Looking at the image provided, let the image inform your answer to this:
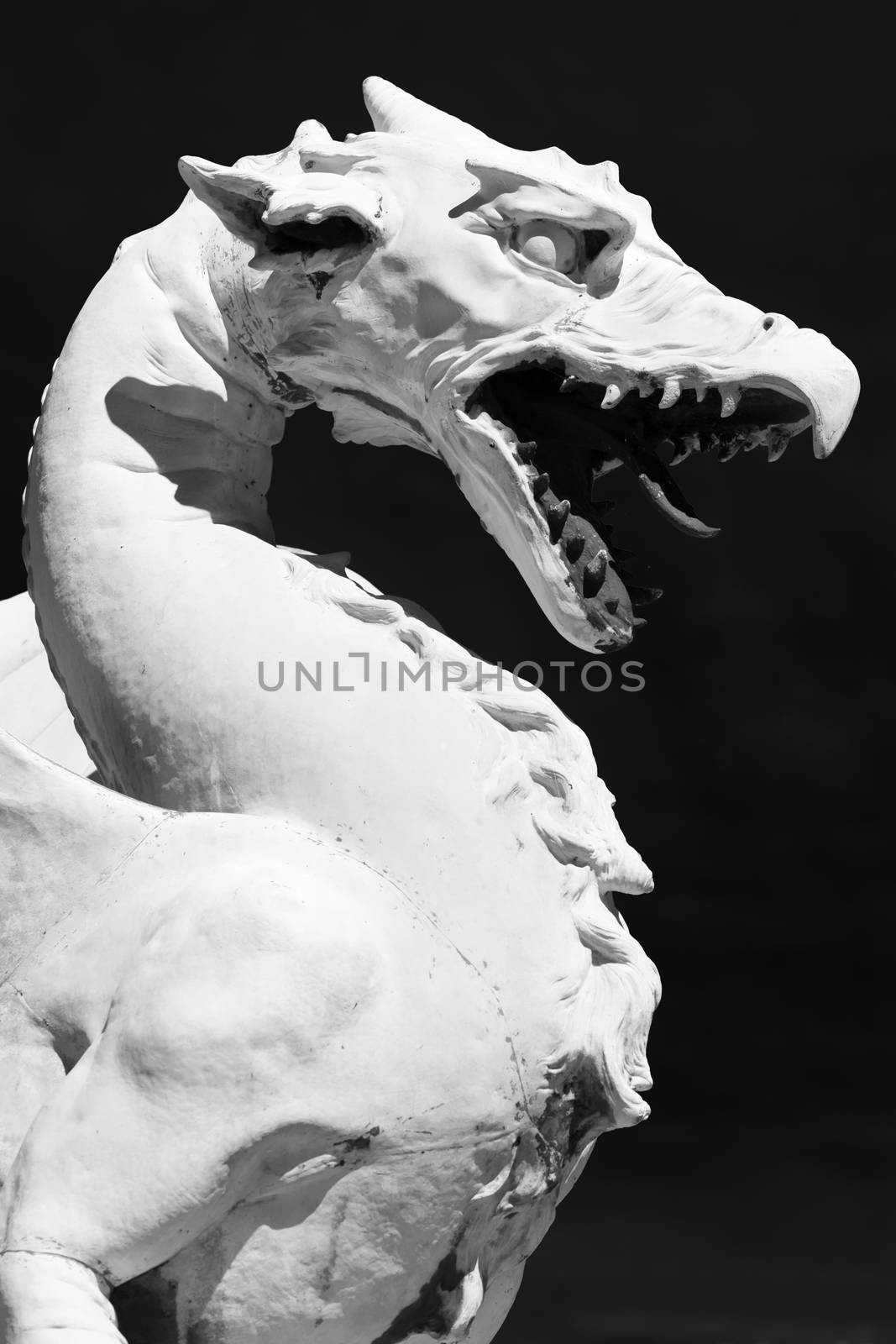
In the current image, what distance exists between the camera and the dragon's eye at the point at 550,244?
79.6 inches

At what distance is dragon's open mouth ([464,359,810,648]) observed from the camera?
6.45 ft

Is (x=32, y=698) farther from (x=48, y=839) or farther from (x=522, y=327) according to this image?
(x=522, y=327)

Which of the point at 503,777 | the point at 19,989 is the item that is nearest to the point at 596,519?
the point at 503,777

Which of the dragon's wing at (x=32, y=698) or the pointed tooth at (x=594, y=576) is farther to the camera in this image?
the dragon's wing at (x=32, y=698)

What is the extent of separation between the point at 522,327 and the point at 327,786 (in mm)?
474

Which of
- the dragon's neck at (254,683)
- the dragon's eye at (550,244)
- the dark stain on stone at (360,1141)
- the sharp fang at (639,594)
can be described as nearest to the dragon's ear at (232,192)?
the dragon's neck at (254,683)

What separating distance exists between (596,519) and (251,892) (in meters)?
0.51

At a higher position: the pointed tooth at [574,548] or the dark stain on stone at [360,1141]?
the pointed tooth at [574,548]

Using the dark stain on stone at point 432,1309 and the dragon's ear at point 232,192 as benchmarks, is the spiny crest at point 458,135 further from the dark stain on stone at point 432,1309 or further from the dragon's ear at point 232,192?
the dark stain on stone at point 432,1309

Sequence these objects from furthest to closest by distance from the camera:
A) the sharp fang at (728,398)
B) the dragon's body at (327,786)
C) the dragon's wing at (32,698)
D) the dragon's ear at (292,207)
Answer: the dragon's wing at (32,698) → the dragon's ear at (292,207) → the sharp fang at (728,398) → the dragon's body at (327,786)

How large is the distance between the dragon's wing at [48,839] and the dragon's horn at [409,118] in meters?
0.74

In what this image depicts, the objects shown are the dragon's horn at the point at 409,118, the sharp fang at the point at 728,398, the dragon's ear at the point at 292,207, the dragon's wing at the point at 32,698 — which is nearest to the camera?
the sharp fang at the point at 728,398

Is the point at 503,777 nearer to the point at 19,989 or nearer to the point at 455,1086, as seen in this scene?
the point at 455,1086

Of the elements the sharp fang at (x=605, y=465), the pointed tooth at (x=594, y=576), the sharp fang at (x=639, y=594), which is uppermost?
the sharp fang at (x=605, y=465)
